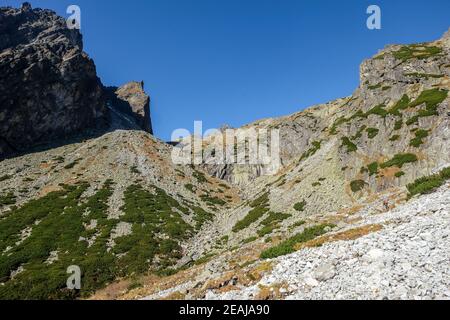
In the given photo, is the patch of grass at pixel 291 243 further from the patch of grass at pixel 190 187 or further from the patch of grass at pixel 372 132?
the patch of grass at pixel 190 187

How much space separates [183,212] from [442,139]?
40282 millimetres

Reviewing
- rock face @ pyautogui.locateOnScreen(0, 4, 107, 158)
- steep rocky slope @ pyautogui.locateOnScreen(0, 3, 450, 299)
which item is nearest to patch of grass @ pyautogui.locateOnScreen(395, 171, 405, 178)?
steep rocky slope @ pyautogui.locateOnScreen(0, 3, 450, 299)

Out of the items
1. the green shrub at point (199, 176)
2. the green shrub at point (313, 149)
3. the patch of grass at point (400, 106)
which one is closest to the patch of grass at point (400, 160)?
the patch of grass at point (400, 106)

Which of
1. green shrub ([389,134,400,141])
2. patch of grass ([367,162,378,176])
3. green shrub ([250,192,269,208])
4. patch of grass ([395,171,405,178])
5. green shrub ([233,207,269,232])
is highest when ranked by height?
green shrub ([389,134,400,141])

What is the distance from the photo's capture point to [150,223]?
5581 cm

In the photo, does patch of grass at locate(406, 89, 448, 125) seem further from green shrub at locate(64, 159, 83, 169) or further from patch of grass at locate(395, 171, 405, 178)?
green shrub at locate(64, 159, 83, 169)

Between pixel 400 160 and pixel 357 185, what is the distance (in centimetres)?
622

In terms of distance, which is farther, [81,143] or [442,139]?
[81,143]

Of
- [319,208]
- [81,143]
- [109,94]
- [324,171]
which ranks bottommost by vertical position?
[319,208]

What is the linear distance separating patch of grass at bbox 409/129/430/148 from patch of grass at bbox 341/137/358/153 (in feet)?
31.7

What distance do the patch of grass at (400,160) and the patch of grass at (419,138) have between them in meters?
1.96

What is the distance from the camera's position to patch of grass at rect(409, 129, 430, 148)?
48.5 m
